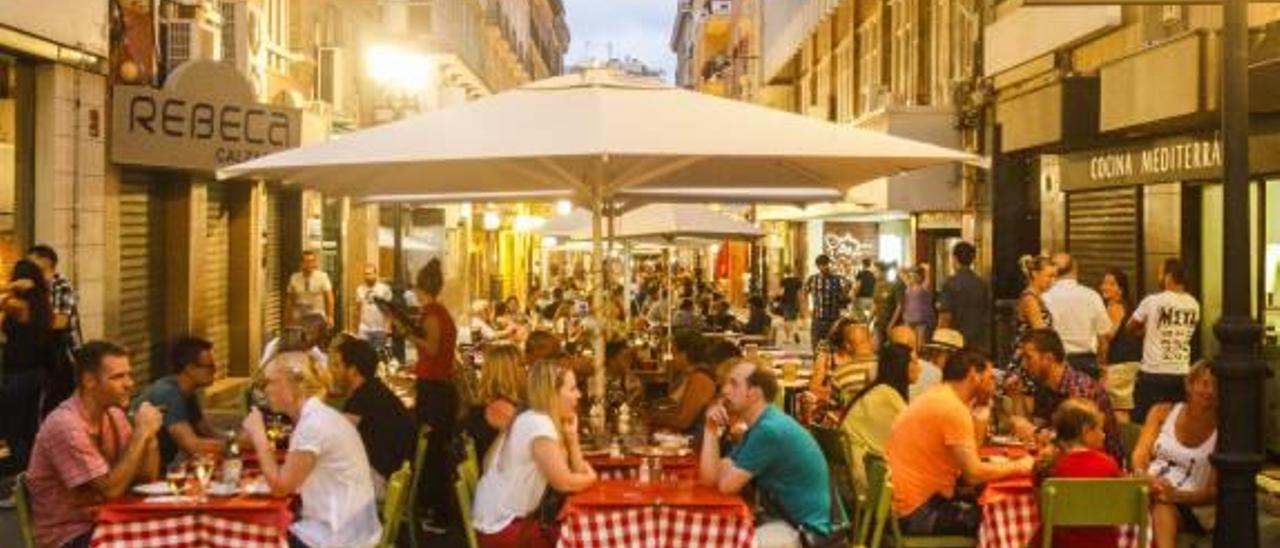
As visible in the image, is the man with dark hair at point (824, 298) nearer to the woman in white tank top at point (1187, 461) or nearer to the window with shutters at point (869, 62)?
the window with shutters at point (869, 62)

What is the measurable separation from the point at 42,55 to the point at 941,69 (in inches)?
650

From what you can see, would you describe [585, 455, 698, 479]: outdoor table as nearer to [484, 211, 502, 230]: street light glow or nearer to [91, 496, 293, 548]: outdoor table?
A: [91, 496, 293, 548]: outdoor table

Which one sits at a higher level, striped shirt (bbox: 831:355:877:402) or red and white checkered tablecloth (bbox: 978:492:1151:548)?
striped shirt (bbox: 831:355:877:402)

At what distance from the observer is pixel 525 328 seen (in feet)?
64.4

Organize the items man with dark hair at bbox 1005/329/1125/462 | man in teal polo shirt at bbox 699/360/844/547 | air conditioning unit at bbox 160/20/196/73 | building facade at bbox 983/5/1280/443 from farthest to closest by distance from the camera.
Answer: air conditioning unit at bbox 160/20/196/73 < building facade at bbox 983/5/1280/443 < man with dark hair at bbox 1005/329/1125/462 < man in teal polo shirt at bbox 699/360/844/547

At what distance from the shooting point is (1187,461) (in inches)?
330

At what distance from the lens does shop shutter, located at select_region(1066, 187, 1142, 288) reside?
1709cm

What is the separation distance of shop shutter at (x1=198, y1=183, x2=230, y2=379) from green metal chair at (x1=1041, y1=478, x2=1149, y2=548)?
14.9 m

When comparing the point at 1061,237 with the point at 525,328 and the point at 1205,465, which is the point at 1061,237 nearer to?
the point at 525,328

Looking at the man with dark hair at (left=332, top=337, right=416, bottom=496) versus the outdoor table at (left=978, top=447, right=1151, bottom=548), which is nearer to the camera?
the outdoor table at (left=978, top=447, right=1151, bottom=548)

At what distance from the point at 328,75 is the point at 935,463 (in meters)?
20.7

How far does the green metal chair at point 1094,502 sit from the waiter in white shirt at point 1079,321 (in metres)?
6.73

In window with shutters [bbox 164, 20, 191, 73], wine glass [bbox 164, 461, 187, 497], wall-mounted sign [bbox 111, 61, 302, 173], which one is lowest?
wine glass [bbox 164, 461, 187, 497]

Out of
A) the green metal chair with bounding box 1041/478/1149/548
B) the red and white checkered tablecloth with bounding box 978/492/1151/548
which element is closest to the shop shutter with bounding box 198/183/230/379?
the red and white checkered tablecloth with bounding box 978/492/1151/548
